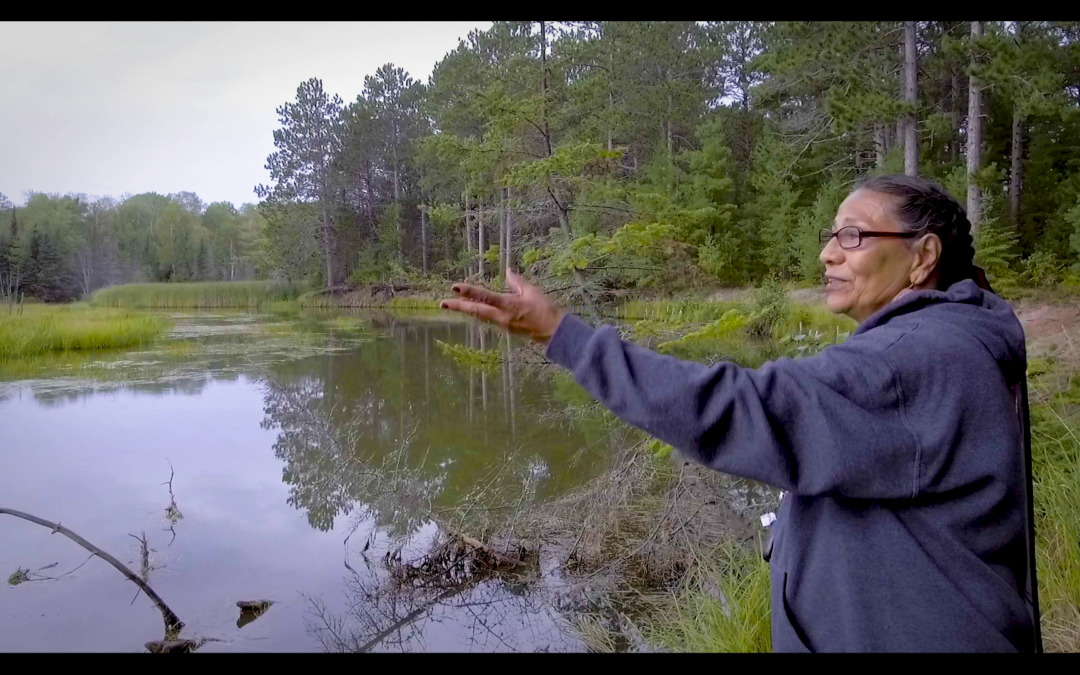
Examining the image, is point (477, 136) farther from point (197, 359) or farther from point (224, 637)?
point (224, 637)

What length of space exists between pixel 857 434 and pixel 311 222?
3.08 m

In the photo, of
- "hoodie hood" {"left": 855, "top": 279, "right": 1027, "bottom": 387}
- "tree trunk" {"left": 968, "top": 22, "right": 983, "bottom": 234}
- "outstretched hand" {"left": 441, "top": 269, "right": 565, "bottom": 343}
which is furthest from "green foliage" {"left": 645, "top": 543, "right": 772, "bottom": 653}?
"tree trunk" {"left": 968, "top": 22, "right": 983, "bottom": 234}

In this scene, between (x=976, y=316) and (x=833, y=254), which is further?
(x=833, y=254)

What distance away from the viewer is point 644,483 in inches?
107

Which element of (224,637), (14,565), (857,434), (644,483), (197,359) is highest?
(857,434)

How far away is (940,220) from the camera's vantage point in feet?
2.06

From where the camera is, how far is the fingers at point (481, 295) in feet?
1.85

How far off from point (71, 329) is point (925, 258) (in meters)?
3.53

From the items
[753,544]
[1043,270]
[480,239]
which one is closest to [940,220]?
[753,544]

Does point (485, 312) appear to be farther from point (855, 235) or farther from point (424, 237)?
point (424, 237)

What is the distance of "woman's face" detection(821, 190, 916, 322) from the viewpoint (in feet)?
2.06

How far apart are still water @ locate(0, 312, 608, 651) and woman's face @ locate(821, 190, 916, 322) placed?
201cm

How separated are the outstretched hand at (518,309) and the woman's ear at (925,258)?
36cm
